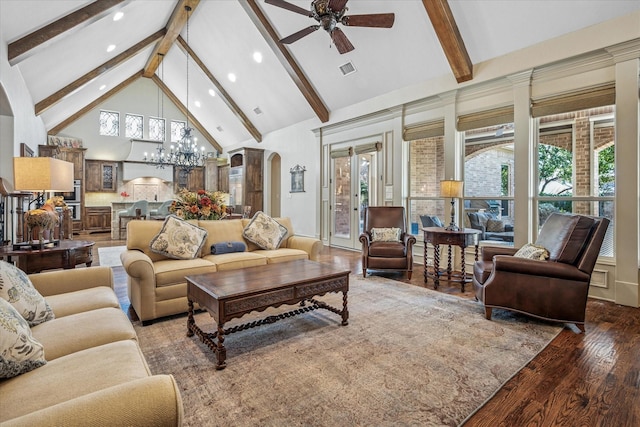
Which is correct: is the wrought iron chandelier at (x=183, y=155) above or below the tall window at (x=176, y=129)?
below

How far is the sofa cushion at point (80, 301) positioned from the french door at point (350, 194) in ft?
17.0

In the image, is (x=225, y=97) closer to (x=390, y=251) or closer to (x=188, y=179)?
(x=188, y=179)

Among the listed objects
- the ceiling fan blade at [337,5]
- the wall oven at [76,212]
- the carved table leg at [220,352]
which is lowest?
the carved table leg at [220,352]

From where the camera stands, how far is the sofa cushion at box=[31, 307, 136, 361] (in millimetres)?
1475

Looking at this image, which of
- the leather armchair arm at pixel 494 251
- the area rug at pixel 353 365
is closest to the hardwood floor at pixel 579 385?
the area rug at pixel 353 365

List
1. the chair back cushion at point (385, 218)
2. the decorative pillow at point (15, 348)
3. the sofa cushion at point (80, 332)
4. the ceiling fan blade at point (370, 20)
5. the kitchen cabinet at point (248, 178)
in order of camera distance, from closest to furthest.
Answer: the decorative pillow at point (15, 348) → the sofa cushion at point (80, 332) → the ceiling fan blade at point (370, 20) → the chair back cushion at point (385, 218) → the kitchen cabinet at point (248, 178)

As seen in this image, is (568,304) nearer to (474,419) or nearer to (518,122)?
(474,419)

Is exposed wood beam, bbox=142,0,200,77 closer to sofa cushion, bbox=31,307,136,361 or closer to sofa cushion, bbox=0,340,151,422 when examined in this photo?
sofa cushion, bbox=31,307,136,361

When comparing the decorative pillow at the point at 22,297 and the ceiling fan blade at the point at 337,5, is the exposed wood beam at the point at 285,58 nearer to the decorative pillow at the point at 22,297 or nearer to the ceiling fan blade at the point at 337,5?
the ceiling fan blade at the point at 337,5

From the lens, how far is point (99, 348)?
1423 mm

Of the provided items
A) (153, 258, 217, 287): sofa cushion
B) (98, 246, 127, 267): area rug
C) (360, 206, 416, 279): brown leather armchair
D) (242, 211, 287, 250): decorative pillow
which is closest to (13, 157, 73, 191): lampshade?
(153, 258, 217, 287): sofa cushion

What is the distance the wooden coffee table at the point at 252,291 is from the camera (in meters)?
2.17

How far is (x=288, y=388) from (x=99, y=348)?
1.02 m

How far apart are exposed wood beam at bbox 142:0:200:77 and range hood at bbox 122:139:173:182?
2.29 metres
